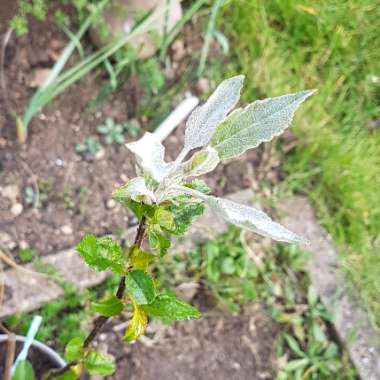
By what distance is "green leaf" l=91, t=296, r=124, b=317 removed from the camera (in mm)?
839

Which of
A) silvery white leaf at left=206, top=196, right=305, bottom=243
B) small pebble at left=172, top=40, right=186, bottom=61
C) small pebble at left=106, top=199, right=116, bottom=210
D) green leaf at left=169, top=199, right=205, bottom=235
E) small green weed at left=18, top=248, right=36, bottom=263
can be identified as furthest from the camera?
small pebble at left=172, top=40, right=186, bottom=61

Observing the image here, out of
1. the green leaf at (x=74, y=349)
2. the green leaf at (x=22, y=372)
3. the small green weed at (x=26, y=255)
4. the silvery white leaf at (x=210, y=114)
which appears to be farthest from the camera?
the small green weed at (x=26, y=255)

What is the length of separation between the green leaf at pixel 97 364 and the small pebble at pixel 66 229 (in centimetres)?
62

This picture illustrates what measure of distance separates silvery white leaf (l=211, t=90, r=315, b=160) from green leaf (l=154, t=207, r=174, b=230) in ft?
0.34

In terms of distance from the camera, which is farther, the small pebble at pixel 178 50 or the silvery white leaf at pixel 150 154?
the small pebble at pixel 178 50

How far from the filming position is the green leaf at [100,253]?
30.8 inches

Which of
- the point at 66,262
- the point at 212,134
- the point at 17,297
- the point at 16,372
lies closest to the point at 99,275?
the point at 66,262

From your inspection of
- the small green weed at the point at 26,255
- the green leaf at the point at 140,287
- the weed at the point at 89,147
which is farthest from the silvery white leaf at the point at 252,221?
the weed at the point at 89,147

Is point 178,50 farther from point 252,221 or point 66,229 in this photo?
point 252,221

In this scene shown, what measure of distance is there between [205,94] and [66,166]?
20.9 inches

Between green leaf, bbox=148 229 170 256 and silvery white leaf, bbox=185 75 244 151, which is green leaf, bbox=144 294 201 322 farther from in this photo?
silvery white leaf, bbox=185 75 244 151

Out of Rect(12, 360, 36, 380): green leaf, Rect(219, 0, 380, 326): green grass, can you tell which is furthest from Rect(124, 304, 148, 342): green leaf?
Rect(219, 0, 380, 326): green grass

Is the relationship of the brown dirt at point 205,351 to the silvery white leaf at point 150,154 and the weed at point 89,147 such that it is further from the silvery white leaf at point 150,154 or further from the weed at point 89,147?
the silvery white leaf at point 150,154

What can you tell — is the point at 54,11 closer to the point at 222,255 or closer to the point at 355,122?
the point at 222,255
